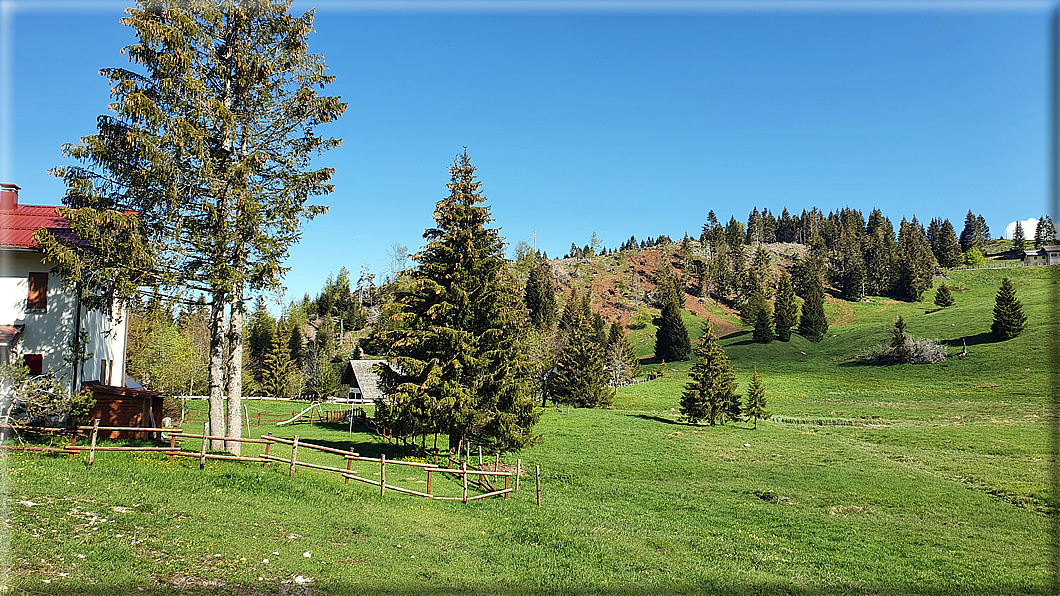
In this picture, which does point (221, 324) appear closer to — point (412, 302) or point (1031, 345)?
point (412, 302)

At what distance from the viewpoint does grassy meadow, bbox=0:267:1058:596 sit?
12734 millimetres

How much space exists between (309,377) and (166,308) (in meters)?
Result: 67.1

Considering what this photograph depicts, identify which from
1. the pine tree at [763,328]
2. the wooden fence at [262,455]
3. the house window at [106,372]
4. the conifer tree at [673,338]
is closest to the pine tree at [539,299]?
the conifer tree at [673,338]

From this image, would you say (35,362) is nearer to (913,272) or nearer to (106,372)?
(106,372)

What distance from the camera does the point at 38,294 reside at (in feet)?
76.6

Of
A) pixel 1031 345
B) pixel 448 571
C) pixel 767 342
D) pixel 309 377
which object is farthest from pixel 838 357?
pixel 448 571

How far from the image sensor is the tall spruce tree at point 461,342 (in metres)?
28.0

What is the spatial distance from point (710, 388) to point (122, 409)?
43512 millimetres

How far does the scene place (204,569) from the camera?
476 inches

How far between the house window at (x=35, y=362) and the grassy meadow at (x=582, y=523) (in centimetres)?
579

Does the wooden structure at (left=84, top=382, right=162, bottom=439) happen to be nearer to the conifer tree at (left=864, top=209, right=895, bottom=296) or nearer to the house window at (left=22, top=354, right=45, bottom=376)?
the house window at (left=22, top=354, right=45, bottom=376)

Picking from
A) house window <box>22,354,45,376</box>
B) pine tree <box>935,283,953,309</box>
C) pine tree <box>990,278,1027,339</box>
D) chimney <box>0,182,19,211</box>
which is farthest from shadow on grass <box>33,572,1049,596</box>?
pine tree <box>935,283,953,309</box>

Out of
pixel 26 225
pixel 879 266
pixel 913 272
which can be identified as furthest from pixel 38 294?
pixel 879 266

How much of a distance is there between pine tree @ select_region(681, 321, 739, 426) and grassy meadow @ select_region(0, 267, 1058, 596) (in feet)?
29.9
